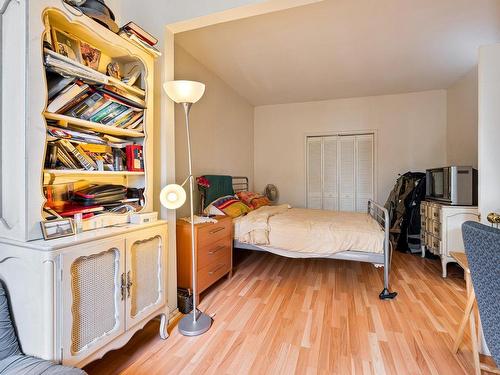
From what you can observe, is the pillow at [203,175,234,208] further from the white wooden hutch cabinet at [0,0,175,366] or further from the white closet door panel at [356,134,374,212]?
the white closet door panel at [356,134,374,212]

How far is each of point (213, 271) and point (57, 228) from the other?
151 centimetres

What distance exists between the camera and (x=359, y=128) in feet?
15.7

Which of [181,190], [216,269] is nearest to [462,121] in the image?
[216,269]

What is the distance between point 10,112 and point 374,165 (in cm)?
497

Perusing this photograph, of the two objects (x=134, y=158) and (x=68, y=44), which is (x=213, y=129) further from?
(x=68, y=44)

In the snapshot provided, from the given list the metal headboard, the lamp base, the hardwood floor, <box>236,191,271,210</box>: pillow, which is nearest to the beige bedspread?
the hardwood floor

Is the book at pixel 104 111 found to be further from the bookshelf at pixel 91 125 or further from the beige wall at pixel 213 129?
the beige wall at pixel 213 129

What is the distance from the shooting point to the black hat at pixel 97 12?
1476 mm

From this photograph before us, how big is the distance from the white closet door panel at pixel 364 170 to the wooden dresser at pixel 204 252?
3.20 meters

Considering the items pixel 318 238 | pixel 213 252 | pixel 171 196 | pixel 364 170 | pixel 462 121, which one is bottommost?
pixel 213 252

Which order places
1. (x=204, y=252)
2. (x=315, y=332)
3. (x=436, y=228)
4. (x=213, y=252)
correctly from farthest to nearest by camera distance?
(x=436, y=228) → (x=213, y=252) → (x=204, y=252) → (x=315, y=332)

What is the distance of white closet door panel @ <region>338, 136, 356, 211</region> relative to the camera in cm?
490

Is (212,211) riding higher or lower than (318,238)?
higher

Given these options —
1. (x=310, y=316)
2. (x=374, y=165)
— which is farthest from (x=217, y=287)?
(x=374, y=165)
